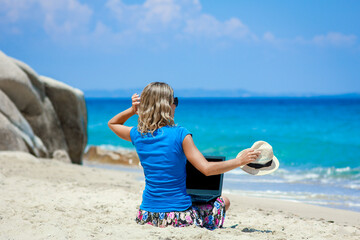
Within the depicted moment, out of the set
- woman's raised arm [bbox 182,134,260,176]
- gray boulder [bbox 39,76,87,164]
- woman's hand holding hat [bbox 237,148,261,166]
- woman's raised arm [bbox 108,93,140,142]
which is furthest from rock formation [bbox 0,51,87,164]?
woman's hand holding hat [bbox 237,148,261,166]

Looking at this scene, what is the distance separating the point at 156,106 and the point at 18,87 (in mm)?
7900

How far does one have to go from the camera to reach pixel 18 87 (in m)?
10.4

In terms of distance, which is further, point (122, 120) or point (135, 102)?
point (122, 120)

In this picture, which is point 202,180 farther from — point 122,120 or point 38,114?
point 38,114

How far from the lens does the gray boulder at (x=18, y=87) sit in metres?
10.1

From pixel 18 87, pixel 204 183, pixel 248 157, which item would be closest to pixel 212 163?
pixel 248 157

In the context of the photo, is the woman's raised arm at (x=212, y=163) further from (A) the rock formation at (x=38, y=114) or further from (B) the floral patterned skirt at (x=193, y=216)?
(A) the rock formation at (x=38, y=114)

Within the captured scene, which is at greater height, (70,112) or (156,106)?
(70,112)

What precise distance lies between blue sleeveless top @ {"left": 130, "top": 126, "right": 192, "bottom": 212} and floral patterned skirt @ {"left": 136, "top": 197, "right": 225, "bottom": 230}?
58mm

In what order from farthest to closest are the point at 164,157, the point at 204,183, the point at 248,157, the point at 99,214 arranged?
the point at 99,214 < the point at 204,183 < the point at 164,157 < the point at 248,157

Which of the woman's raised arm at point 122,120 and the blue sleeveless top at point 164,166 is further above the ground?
the woman's raised arm at point 122,120

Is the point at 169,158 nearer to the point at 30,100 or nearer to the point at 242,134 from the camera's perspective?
the point at 30,100

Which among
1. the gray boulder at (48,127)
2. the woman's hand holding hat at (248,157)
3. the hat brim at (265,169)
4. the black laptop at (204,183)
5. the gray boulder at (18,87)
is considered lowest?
the black laptop at (204,183)

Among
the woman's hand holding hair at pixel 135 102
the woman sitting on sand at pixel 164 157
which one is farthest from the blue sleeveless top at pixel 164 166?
the woman's hand holding hair at pixel 135 102
